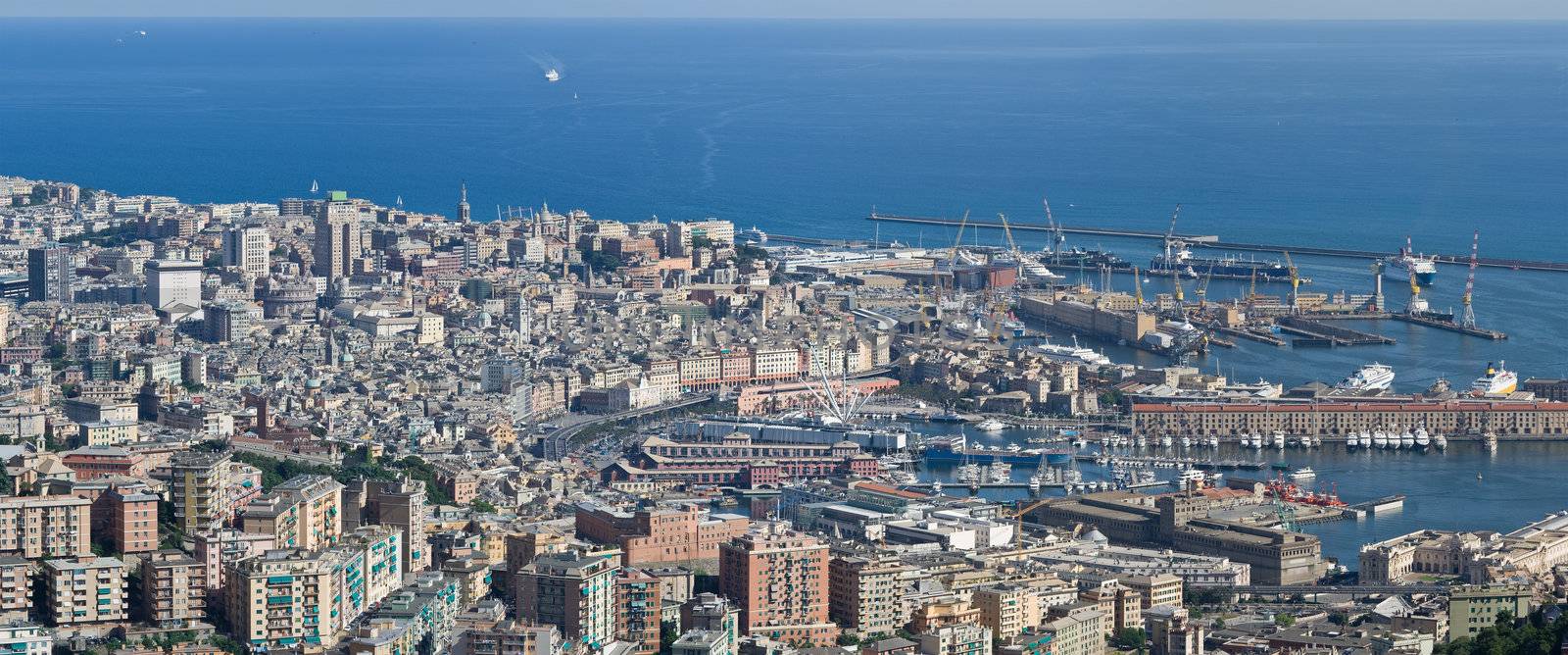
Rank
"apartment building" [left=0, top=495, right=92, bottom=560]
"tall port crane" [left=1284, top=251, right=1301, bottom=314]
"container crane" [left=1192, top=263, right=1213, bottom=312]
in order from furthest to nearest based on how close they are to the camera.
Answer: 1. "container crane" [left=1192, top=263, right=1213, bottom=312]
2. "tall port crane" [left=1284, top=251, right=1301, bottom=314]
3. "apartment building" [left=0, top=495, right=92, bottom=560]

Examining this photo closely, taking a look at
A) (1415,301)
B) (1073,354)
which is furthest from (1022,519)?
(1415,301)

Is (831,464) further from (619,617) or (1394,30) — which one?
(1394,30)

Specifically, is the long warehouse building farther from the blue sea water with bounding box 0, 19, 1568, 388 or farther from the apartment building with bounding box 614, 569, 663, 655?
the apartment building with bounding box 614, 569, 663, 655

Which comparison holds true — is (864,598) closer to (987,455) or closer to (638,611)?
(638,611)

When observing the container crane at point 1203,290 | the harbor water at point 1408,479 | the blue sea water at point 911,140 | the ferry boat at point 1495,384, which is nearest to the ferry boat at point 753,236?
the blue sea water at point 911,140

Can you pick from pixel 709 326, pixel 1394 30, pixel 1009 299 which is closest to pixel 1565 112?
pixel 1009 299

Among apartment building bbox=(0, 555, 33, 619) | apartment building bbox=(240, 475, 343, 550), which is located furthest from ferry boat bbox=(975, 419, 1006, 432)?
apartment building bbox=(0, 555, 33, 619)

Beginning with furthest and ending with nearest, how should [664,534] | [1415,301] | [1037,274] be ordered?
1. [1037,274]
2. [1415,301]
3. [664,534]
